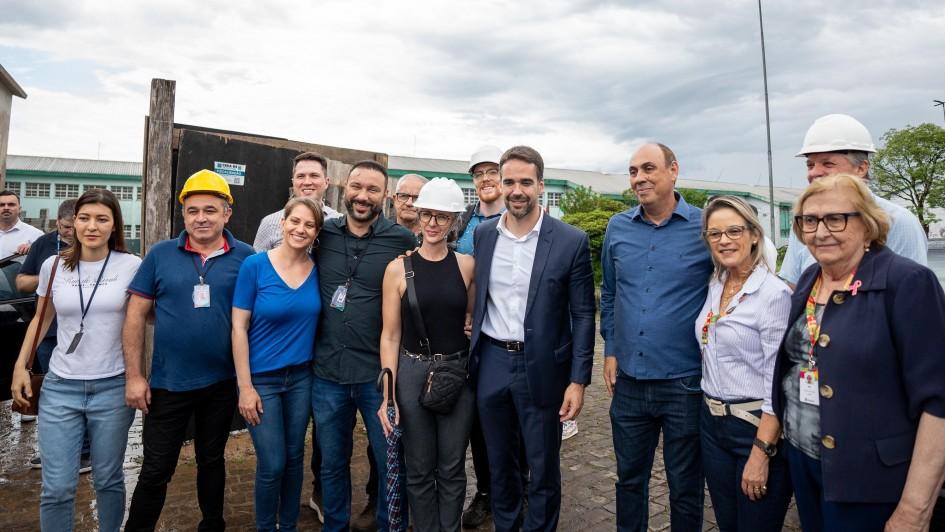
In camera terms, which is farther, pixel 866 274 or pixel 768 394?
pixel 768 394

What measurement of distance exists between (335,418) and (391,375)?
19.9 inches

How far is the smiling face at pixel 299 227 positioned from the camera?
344cm

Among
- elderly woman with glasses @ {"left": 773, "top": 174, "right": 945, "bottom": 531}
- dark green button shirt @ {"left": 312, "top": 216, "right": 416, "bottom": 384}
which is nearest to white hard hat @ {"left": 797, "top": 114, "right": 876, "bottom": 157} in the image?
elderly woman with glasses @ {"left": 773, "top": 174, "right": 945, "bottom": 531}

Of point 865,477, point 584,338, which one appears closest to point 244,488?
point 584,338

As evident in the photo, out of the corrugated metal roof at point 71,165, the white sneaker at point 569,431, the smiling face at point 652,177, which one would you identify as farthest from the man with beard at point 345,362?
the corrugated metal roof at point 71,165

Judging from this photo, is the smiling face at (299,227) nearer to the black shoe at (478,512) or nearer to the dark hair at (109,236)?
the dark hair at (109,236)

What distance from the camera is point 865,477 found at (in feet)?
6.96

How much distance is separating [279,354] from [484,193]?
221cm

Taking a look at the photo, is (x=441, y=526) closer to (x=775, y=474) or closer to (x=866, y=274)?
(x=775, y=474)

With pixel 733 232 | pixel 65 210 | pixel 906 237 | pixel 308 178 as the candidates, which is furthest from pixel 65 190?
pixel 906 237

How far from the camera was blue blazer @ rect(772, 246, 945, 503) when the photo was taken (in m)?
2.03

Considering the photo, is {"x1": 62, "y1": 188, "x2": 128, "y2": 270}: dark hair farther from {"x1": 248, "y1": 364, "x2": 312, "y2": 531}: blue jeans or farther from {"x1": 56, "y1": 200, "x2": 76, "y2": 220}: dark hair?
{"x1": 56, "y1": 200, "x2": 76, "y2": 220}: dark hair

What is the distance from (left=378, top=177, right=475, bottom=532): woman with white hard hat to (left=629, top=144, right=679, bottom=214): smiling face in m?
1.07

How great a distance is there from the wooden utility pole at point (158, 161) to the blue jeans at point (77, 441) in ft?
7.24
